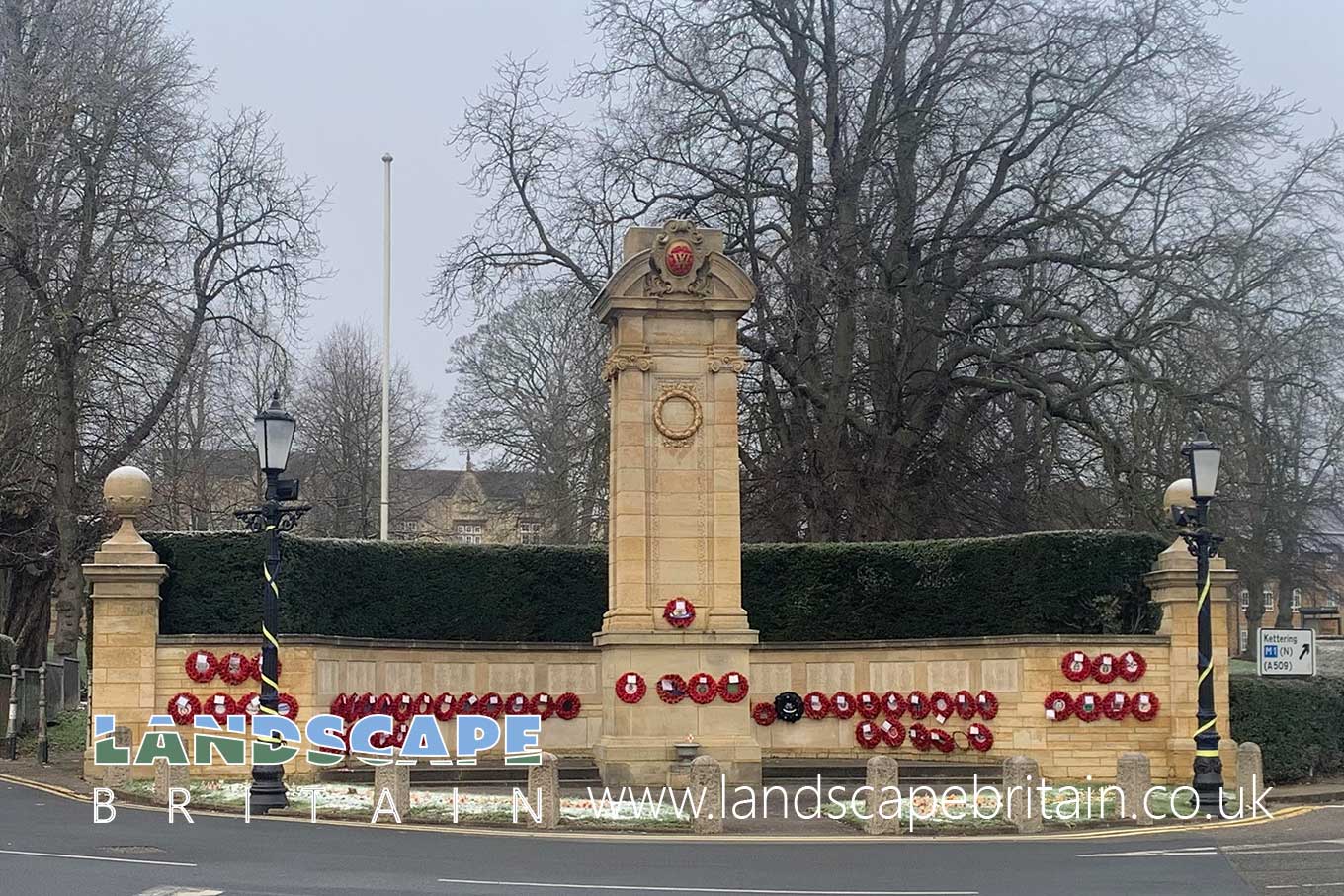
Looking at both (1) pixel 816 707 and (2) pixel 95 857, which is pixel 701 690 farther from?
(2) pixel 95 857

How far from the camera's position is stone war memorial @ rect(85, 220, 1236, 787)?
83.4 ft

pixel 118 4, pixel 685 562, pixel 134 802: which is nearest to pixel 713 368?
pixel 685 562

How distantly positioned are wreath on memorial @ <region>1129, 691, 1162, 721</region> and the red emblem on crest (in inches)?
397

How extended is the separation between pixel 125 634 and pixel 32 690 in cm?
1060

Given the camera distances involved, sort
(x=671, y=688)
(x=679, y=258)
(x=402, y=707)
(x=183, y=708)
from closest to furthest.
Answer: (x=671, y=688)
(x=679, y=258)
(x=183, y=708)
(x=402, y=707)

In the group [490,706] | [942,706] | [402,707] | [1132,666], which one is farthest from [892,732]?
[402,707]

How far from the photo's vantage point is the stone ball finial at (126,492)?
2689 centimetres

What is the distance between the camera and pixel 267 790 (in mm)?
21312

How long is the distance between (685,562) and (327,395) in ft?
138

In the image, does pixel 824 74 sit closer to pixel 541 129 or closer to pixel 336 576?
pixel 541 129

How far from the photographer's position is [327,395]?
65.2m

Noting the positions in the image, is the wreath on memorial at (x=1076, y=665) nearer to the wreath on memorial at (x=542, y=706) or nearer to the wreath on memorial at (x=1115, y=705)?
the wreath on memorial at (x=1115, y=705)

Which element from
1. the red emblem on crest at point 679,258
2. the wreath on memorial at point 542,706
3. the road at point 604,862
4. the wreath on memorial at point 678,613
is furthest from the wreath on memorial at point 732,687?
the road at point 604,862

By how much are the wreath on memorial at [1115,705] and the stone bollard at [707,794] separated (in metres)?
9.85
